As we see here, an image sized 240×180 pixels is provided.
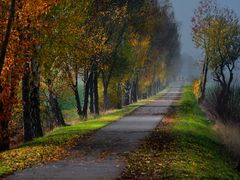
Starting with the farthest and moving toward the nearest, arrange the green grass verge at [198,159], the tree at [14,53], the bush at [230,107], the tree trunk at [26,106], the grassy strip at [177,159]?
the bush at [230,107]
the tree trunk at [26,106]
the tree at [14,53]
the green grass verge at [198,159]
the grassy strip at [177,159]

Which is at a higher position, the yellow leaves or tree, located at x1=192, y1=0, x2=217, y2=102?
tree, located at x1=192, y1=0, x2=217, y2=102

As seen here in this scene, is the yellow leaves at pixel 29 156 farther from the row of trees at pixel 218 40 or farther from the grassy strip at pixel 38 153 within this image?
the row of trees at pixel 218 40

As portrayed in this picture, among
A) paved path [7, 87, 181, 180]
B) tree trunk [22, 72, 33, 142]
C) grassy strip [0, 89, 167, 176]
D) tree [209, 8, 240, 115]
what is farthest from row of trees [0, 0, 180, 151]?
tree [209, 8, 240, 115]

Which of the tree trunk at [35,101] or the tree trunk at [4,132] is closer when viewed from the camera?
the tree trunk at [4,132]

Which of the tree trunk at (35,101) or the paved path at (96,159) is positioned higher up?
the tree trunk at (35,101)

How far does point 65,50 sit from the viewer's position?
108ft

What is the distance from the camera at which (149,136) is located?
27484 mm

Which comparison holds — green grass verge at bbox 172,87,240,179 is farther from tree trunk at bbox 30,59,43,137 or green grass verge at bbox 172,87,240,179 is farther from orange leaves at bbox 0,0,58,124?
tree trunk at bbox 30,59,43,137

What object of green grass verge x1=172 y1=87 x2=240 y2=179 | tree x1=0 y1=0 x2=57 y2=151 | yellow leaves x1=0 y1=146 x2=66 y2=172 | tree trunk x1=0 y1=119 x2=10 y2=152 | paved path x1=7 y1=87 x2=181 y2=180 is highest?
tree x1=0 y1=0 x2=57 y2=151

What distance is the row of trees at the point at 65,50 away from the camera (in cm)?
2570

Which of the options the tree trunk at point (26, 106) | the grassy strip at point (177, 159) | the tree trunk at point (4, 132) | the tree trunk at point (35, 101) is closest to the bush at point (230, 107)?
the tree trunk at point (35, 101)

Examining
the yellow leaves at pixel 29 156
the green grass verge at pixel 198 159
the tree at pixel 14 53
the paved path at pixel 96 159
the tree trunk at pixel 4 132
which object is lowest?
the green grass verge at pixel 198 159

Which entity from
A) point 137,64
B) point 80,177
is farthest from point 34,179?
point 137,64

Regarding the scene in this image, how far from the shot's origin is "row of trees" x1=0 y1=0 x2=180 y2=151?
25.7 meters
